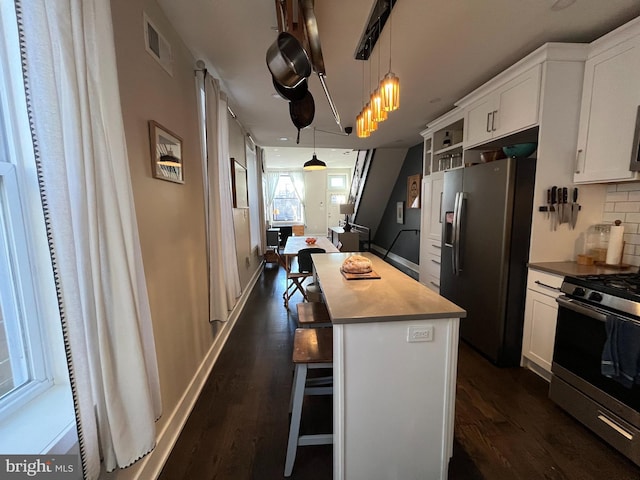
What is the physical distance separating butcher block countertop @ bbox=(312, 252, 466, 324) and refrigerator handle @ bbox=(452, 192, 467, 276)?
3.47 feet

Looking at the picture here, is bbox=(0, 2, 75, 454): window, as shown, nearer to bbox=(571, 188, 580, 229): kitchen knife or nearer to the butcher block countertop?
the butcher block countertop

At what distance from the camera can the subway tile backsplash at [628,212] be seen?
6.53ft

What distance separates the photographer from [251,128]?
13.9 ft

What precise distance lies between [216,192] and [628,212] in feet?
10.7

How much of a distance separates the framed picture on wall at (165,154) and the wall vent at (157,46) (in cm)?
40

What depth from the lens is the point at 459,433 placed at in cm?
169

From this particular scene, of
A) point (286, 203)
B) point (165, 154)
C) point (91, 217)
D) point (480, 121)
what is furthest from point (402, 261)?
point (91, 217)

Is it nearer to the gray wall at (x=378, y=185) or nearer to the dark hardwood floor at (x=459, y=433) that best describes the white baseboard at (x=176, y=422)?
the dark hardwood floor at (x=459, y=433)

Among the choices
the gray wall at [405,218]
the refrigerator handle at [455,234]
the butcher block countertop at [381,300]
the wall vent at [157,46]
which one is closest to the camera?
the butcher block countertop at [381,300]

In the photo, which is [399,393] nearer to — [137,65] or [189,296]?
[189,296]

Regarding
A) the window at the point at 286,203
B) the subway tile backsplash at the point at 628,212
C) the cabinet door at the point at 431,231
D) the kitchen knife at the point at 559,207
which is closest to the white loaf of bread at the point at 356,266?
the kitchen knife at the point at 559,207

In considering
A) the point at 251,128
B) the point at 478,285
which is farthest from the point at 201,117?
the point at 478,285

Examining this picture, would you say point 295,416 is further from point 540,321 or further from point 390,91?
point 540,321

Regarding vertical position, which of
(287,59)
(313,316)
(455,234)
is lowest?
(313,316)
